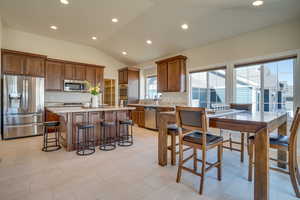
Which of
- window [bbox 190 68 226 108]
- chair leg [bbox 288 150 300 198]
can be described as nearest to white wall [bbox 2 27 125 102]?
window [bbox 190 68 226 108]

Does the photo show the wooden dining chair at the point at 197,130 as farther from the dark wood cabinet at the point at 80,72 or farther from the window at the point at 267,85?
the dark wood cabinet at the point at 80,72

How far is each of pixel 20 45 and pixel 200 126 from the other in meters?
6.26

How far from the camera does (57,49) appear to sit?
225 inches

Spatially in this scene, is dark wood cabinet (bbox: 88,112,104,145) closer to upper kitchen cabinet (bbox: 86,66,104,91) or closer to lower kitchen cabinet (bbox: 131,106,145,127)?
lower kitchen cabinet (bbox: 131,106,145,127)

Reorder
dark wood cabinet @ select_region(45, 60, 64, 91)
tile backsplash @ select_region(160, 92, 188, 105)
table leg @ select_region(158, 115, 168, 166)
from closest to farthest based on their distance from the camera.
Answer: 1. table leg @ select_region(158, 115, 168, 166)
2. dark wood cabinet @ select_region(45, 60, 64, 91)
3. tile backsplash @ select_region(160, 92, 188, 105)

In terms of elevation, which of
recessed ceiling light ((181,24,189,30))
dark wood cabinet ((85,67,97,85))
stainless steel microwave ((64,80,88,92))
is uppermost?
recessed ceiling light ((181,24,189,30))

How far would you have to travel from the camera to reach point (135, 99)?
687cm

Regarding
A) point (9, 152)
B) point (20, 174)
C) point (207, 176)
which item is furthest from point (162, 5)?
point (9, 152)

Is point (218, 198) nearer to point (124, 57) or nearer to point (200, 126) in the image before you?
point (200, 126)

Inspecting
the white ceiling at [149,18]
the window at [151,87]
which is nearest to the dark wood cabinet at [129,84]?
the window at [151,87]

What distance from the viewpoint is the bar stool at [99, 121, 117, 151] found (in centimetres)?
347

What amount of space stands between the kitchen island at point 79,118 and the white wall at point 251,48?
288 centimetres

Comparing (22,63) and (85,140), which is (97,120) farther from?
(22,63)

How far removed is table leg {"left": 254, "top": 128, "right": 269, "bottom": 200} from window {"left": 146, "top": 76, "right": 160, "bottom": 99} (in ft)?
16.0
